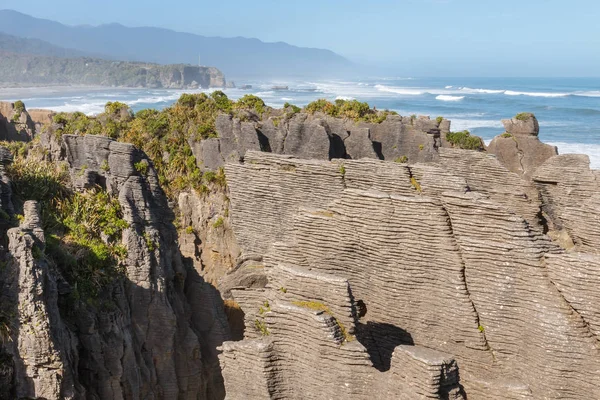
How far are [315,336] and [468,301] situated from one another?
2716 millimetres

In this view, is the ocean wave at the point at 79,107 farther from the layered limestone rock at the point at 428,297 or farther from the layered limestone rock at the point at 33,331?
the layered limestone rock at the point at 33,331

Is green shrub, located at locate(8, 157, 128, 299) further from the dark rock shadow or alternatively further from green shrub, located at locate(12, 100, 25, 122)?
green shrub, located at locate(12, 100, 25, 122)

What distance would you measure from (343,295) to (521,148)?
12451mm

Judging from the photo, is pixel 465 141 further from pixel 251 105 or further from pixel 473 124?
pixel 473 124

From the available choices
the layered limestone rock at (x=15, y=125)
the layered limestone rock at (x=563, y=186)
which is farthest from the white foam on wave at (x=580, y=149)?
the layered limestone rock at (x=15, y=125)

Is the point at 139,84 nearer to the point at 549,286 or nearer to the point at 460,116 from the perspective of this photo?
the point at 460,116

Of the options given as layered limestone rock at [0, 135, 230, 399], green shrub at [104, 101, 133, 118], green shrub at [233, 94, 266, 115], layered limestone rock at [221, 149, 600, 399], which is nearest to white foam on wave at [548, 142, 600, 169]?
green shrub at [233, 94, 266, 115]

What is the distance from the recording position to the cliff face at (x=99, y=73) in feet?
536

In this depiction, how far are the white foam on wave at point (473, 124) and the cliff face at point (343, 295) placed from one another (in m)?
59.4

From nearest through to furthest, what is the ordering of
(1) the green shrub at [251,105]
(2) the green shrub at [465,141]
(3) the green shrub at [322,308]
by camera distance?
(3) the green shrub at [322,308] → (2) the green shrub at [465,141] → (1) the green shrub at [251,105]

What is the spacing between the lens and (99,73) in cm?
17312

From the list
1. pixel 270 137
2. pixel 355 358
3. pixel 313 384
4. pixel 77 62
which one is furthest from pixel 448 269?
pixel 77 62

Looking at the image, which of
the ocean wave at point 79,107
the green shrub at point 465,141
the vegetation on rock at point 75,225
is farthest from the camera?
the ocean wave at point 79,107

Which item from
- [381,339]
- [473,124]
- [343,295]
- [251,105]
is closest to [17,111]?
[251,105]
